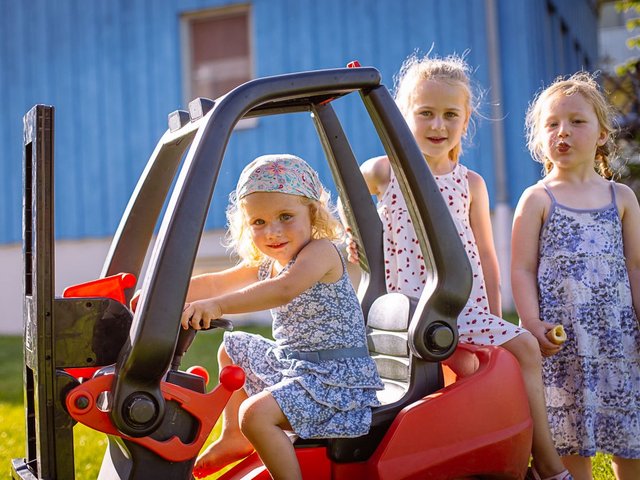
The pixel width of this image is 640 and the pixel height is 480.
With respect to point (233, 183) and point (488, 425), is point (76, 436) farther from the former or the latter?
point (233, 183)

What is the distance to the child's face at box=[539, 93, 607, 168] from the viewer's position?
9.41ft

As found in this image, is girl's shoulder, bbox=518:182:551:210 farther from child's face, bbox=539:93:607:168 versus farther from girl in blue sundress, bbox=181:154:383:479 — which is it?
girl in blue sundress, bbox=181:154:383:479

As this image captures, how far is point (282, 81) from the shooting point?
203cm

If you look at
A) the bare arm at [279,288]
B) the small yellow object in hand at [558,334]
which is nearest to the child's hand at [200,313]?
the bare arm at [279,288]

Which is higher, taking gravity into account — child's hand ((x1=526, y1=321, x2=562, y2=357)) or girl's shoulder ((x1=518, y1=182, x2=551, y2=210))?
girl's shoulder ((x1=518, y1=182, x2=551, y2=210))

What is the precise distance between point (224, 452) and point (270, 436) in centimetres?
42

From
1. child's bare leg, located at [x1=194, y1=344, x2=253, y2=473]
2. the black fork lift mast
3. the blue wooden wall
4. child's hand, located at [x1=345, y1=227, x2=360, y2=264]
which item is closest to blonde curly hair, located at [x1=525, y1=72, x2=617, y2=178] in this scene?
child's hand, located at [x1=345, y1=227, x2=360, y2=264]

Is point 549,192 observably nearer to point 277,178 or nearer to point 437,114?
point 437,114

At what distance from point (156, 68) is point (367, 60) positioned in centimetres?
233

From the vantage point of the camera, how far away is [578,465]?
9.05 feet

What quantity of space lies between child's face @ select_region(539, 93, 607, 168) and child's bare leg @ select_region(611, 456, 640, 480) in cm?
100

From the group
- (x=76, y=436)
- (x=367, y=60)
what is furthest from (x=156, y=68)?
(x=76, y=436)

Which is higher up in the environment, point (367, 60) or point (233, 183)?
point (367, 60)

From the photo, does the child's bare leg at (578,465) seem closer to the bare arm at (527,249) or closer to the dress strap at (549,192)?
the bare arm at (527,249)
